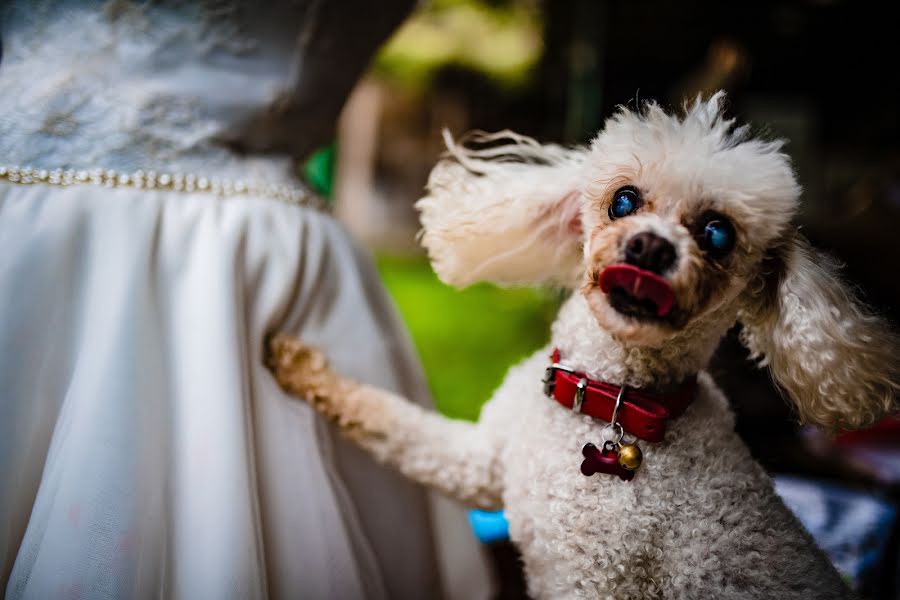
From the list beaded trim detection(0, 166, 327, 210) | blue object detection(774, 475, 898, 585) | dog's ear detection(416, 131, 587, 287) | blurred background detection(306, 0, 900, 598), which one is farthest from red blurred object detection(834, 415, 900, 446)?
beaded trim detection(0, 166, 327, 210)

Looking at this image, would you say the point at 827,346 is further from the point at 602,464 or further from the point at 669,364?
the point at 602,464

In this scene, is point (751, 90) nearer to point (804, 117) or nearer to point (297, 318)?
point (804, 117)

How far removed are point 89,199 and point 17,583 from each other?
0.49 m

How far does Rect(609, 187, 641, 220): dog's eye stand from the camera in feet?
2.49

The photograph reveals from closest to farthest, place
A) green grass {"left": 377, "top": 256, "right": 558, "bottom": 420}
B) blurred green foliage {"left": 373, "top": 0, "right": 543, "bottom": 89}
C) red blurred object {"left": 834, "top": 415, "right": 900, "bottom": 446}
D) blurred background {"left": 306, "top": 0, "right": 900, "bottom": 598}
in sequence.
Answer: blurred background {"left": 306, "top": 0, "right": 900, "bottom": 598}, red blurred object {"left": 834, "top": 415, "right": 900, "bottom": 446}, green grass {"left": 377, "top": 256, "right": 558, "bottom": 420}, blurred green foliage {"left": 373, "top": 0, "right": 543, "bottom": 89}

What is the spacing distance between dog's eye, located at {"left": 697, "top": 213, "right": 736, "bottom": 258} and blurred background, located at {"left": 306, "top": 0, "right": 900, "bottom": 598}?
0.20 m

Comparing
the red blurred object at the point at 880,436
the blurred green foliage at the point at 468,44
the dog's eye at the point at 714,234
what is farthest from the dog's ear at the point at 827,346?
the blurred green foliage at the point at 468,44

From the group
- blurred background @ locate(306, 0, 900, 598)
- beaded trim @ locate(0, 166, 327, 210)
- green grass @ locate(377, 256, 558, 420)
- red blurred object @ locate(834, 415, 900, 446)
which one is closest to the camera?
beaded trim @ locate(0, 166, 327, 210)

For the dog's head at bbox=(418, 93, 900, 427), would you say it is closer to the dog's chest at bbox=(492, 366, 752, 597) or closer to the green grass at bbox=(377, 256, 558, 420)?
the dog's chest at bbox=(492, 366, 752, 597)

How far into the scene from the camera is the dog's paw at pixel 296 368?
918 millimetres

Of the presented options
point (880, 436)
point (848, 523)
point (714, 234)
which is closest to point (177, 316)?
point (714, 234)

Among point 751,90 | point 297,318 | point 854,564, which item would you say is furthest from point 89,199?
point 751,90

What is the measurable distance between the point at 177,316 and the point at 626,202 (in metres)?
0.64

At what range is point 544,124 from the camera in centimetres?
566
